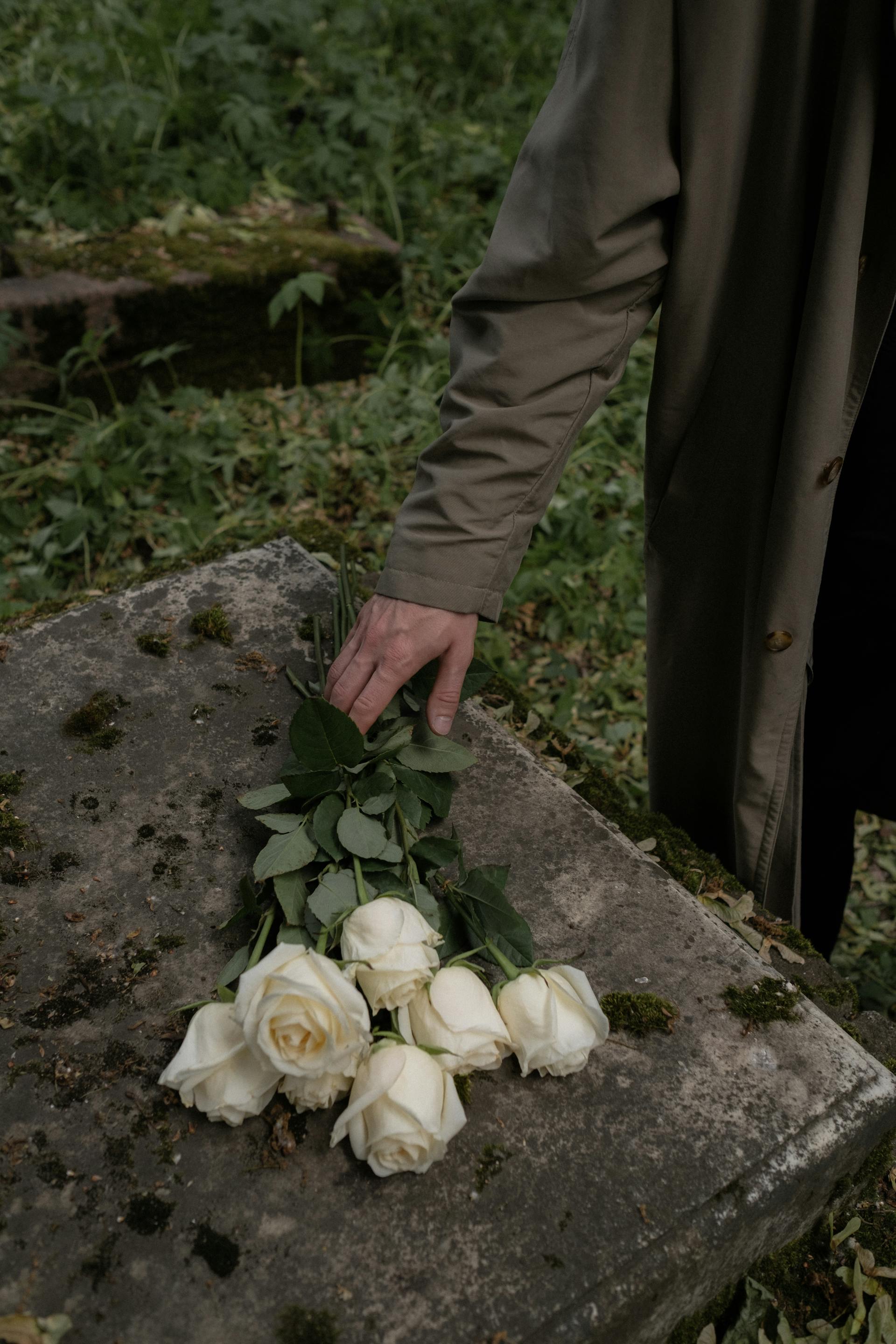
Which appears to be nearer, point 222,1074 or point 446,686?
point 222,1074

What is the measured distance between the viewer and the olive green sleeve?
57.5 inches

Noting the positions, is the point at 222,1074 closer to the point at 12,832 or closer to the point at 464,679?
the point at 12,832

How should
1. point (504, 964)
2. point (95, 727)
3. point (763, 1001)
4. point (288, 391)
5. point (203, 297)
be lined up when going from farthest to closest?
point (288, 391), point (203, 297), point (95, 727), point (763, 1001), point (504, 964)

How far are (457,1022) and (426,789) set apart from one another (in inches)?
17.2

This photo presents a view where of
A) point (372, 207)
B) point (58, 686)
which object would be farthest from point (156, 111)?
point (58, 686)

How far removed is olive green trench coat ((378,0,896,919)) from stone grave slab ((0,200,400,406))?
7.95ft

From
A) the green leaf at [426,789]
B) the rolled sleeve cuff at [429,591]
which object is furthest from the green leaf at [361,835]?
the rolled sleeve cuff at [429,591]

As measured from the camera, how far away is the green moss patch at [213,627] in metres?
1.89

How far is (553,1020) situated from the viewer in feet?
3.83

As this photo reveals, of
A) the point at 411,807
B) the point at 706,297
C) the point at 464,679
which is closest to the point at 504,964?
the point at 411,807

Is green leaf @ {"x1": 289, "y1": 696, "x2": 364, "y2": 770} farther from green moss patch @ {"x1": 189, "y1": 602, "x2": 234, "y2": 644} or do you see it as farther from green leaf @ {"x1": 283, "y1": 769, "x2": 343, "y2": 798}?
green moss patch @ {"x1": 189, "y1": 602, "x2": 234, "y2": 644}

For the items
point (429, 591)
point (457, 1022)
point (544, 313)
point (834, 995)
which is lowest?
point (834, 995)

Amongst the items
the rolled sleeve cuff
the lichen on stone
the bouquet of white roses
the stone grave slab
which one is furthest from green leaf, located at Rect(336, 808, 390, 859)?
the stone grave slab

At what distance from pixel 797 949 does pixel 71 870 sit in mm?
1129
